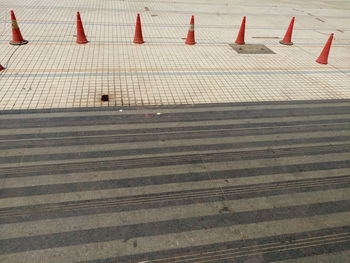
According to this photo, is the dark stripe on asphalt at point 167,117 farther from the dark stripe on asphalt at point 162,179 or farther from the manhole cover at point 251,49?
the manhole cover at point 251,49

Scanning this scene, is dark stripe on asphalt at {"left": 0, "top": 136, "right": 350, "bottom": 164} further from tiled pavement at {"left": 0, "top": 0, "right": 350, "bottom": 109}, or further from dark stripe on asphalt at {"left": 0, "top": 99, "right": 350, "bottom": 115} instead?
tiled pavement at {"left": 0, "top": 0, "right": 350, "bottom": 109}

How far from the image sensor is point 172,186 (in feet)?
14.3

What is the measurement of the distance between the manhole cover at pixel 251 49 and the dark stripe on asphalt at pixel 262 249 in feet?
24.5

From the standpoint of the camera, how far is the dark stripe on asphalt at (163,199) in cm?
376

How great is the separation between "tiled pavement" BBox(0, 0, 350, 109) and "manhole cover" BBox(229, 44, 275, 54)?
31 cm

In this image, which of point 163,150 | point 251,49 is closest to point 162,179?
point 163,150

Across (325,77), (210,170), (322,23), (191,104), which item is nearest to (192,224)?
(210,170)

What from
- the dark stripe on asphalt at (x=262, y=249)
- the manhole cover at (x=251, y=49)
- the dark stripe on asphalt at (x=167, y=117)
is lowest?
the manhole cover at (x=251, y=49)

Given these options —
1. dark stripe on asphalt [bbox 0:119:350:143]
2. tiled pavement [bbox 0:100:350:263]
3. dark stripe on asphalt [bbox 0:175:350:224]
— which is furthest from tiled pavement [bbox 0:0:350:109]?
dark stripe on asphalt [bbox 0:175:350:224]

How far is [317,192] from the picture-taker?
14.6ft

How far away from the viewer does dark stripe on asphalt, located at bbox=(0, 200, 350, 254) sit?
11.1 ft

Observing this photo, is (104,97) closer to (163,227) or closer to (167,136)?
(167,136)

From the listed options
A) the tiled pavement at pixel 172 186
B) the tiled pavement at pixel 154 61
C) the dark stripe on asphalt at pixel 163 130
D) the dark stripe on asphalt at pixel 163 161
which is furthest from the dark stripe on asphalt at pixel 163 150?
the tiled pavement at pixel 154 61

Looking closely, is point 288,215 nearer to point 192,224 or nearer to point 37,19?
→ point 192,224
